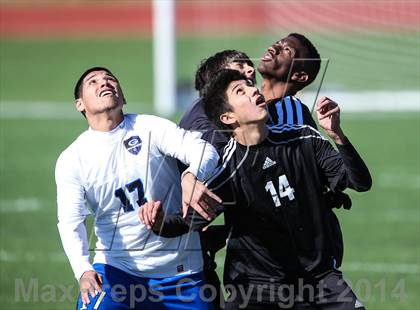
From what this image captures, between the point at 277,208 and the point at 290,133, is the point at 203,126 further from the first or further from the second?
the point at 277,208

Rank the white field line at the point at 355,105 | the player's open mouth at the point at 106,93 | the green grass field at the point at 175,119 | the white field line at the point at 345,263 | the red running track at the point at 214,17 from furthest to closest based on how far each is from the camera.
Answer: the red running track at the point at 214,17 → the white field line at the point at 355,105 → the white field line at the point at 345,263 → the green grass field at the point at 175,119 → the player's open mouth at the point at 106,93

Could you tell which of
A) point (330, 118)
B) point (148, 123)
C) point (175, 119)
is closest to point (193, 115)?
point (148, 123)

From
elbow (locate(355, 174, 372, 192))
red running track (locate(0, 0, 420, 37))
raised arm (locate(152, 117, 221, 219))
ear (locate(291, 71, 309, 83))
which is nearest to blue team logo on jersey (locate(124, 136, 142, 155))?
raised arm (locate(152, 117, 221, 219))

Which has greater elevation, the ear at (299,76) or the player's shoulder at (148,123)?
the ear at (299,76)

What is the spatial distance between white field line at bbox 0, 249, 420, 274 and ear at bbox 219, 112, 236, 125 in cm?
381

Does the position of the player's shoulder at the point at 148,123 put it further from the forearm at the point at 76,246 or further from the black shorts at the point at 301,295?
the black shorts at the point at 301,295

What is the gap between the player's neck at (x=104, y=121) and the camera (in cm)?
552

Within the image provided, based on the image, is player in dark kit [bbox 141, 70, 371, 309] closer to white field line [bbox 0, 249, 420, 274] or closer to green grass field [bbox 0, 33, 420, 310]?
green grass field [bbox 0, 33, 420, 310]

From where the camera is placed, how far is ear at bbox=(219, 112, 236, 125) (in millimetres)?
5266

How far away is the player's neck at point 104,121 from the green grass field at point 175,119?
2.54m

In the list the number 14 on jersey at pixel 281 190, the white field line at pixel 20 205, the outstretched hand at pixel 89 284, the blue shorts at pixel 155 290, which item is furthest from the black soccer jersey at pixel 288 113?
the white field line at pixel 20 205

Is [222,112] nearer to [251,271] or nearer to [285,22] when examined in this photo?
[251,271]

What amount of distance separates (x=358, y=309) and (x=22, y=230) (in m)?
6.14

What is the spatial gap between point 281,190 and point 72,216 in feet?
3.79
